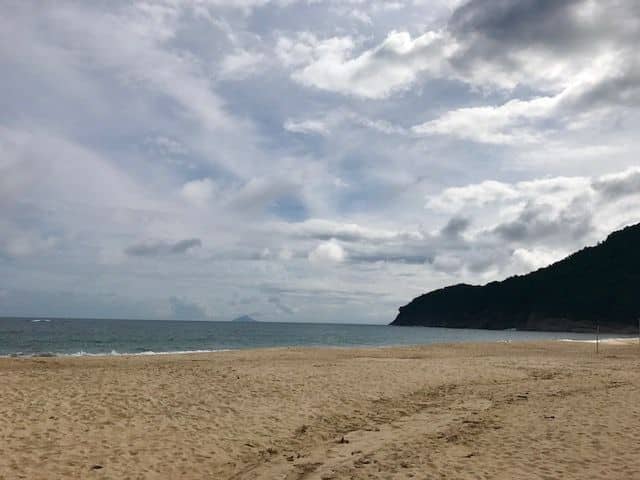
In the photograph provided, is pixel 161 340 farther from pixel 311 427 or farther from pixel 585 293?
pixel 585 293

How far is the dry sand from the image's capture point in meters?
8.82

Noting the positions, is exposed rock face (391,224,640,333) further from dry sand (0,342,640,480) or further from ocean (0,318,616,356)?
dry sand (0,342,640,480)

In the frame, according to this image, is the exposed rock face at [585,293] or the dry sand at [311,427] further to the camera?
the exposed rock face at [585,293]

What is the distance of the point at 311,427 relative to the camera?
11.8m

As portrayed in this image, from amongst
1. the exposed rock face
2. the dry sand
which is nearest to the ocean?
the dry sand

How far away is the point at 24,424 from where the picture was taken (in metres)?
11.1

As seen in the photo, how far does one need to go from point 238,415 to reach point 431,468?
5439 mm

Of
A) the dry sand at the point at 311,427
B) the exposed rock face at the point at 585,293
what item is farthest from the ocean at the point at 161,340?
the exposed rock face at the point at 585,293

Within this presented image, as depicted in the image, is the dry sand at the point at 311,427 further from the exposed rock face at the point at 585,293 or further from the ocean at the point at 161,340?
the exposed rock face at the point at 585,293

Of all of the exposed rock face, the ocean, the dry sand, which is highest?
the exposed rock face

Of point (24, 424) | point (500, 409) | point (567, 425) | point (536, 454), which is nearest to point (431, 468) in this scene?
point (536, 454)

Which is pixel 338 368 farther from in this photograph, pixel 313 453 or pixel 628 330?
pixel 628 330

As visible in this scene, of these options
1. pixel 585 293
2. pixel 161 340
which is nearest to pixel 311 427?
pixel 161 340

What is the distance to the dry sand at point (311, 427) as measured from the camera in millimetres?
8820
